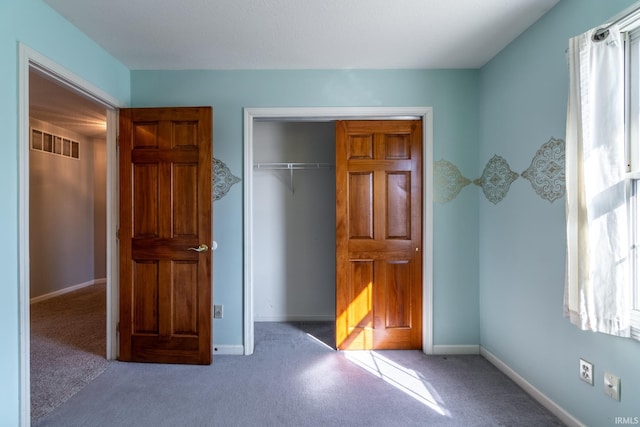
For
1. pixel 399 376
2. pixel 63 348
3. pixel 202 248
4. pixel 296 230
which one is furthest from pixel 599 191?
pixel 63 348

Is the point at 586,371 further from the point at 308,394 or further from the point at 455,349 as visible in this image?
the point at 308,394

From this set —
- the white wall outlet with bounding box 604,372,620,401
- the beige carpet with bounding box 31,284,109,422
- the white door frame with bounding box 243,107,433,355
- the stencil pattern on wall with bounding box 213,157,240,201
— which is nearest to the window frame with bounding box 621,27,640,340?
the white wall outlet with bounding box 604,372,620,401

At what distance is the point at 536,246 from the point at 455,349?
1199mm

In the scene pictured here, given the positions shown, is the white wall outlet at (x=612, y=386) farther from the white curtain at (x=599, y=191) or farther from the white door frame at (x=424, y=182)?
the white door frame at (x=424, y=182)

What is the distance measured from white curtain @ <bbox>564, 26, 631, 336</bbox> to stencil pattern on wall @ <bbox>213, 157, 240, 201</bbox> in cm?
236

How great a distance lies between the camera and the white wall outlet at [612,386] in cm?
151

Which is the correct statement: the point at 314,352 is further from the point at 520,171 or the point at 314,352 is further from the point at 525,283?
the point at 520,171

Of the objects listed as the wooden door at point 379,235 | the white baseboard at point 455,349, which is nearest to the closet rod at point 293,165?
the wooden door at point 379,235

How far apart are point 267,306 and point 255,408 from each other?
1626 millimetres

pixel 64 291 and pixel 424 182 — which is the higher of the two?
pixel 424 182

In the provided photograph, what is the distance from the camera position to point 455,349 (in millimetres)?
2684

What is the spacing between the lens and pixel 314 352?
272 cm

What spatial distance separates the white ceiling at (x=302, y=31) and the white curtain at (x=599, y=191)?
638mm

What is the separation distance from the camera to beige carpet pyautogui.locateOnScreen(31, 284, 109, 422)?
6.96 feet
